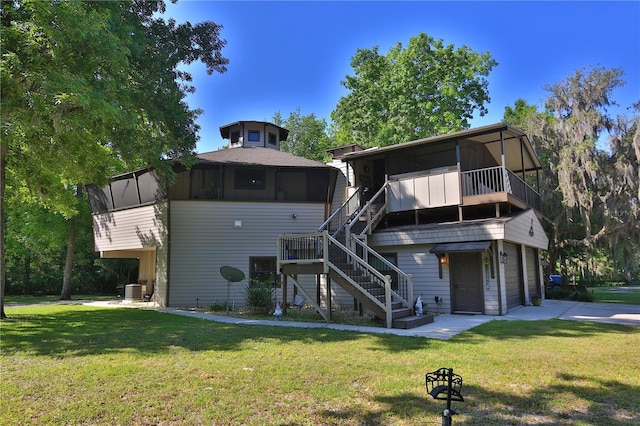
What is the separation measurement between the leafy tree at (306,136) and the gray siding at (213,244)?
2052 centimetres

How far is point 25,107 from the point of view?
28.4ft

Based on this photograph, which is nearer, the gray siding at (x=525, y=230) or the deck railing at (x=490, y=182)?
the gray siding at (x=525, y=230)

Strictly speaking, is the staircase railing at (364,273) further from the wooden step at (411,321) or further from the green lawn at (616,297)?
the green lawn at (616,297)

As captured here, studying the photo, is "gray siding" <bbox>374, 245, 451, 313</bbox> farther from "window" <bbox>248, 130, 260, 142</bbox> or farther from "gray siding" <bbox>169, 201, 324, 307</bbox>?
"window" <bbox>248, 130, 260, 142</bbox>

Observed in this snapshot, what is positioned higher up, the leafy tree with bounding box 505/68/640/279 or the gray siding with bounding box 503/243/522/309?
the leafy tree with bounding box 505/68/640/279

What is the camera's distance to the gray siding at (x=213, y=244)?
47.3ft

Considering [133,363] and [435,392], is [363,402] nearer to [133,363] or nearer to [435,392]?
[435,392]

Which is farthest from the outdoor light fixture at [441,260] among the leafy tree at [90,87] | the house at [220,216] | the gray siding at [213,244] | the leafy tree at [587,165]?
the leafy tree at [587,165]

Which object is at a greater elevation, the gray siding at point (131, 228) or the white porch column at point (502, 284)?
the gray siding at point (131, 228)

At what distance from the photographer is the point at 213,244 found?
14602 mm

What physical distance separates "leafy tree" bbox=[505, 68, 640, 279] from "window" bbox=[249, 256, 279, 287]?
606 inches

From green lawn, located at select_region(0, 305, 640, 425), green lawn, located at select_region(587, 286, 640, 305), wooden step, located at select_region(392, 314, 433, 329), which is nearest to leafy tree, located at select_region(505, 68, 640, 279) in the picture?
green lawn, located at select_region(587, 286, 640, 305)

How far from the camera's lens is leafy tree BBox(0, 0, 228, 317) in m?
8.03

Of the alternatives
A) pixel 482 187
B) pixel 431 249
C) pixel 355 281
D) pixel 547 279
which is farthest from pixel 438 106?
pixel 355 281
